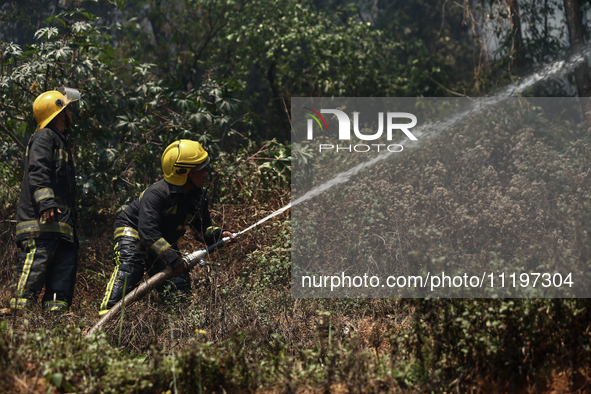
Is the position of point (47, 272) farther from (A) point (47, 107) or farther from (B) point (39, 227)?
(A) point (47, 107)

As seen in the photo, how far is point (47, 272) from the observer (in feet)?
14.6

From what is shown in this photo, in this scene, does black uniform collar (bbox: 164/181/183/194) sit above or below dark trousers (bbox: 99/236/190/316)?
above

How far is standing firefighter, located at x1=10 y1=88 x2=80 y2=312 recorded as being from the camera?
429 centimetres

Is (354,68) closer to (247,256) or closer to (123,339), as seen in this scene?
(247,256)

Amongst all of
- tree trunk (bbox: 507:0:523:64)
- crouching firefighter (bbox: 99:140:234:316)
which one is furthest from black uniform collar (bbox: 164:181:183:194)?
tree trunk (bbox: 507:0:523:64)

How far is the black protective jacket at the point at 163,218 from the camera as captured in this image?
434 cm

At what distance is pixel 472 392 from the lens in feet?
10.0

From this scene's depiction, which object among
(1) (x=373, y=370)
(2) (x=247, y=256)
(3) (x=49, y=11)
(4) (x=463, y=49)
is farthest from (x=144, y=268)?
(4) (x=463, y=49)

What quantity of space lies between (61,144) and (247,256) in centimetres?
198

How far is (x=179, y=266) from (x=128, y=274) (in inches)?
18.3

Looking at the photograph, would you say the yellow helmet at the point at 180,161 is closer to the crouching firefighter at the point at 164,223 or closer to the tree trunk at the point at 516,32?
the crouching firefighter at the point at 164,223

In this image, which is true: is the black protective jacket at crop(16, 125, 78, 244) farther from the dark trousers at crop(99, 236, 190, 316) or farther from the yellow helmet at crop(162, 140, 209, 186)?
the yellow helmet at crop(162, 140, 209, 186)

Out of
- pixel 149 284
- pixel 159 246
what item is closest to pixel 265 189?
pixel 159 246

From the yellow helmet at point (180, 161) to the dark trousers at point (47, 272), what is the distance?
1055 millimetres
